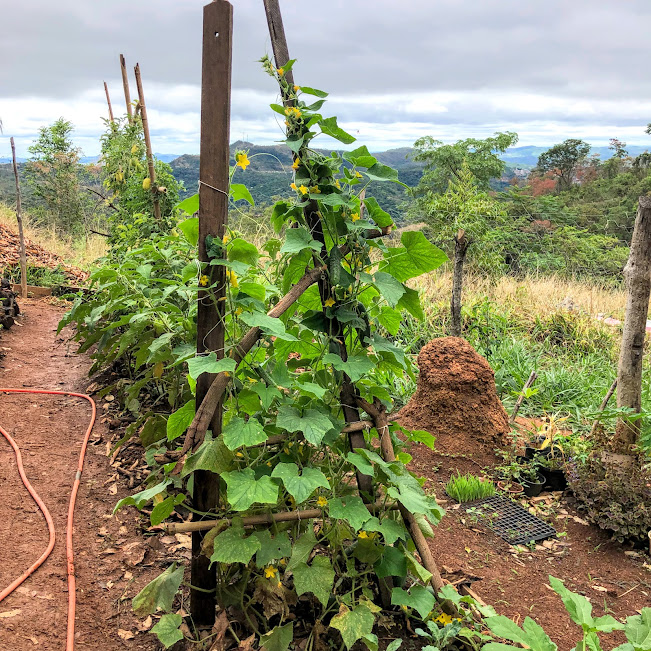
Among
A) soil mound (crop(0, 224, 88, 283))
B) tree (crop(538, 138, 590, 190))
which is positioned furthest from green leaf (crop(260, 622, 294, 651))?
tree (crop(538, 138, 590, 190))

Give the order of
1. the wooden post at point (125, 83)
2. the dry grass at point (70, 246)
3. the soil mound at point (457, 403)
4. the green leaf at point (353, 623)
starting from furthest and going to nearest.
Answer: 1. the dry grass at point (70, 246)
2. the wooden post at point (125, 83)
3. the soil mound at point (457, 403)
4. the green leaf at point (353, 623)

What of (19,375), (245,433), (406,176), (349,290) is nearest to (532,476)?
(349,290)

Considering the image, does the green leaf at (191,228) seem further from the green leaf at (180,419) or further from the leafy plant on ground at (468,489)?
the leafy plant on ground at (468,489)

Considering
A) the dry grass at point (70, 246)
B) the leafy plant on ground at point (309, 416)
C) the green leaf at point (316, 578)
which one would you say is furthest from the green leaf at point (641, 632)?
the dry grass at point (70, 246)

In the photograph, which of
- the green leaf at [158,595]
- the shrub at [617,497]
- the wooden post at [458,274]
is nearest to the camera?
the green leaf at [158,595]

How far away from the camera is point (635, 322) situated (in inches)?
125

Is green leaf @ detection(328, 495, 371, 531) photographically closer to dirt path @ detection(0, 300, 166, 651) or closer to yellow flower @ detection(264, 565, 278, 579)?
yellow flower @ detection(264, 565, 278, 579)

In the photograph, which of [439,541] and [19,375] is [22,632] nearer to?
Answer: [439,541]

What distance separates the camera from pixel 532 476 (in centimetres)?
350

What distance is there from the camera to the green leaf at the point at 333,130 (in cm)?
175

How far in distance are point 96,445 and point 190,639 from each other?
1.83 metres

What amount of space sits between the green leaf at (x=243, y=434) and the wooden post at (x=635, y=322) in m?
2.49

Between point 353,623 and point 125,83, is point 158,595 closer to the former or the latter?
point 353,623

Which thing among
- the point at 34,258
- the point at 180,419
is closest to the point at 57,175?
the point at 34,258
